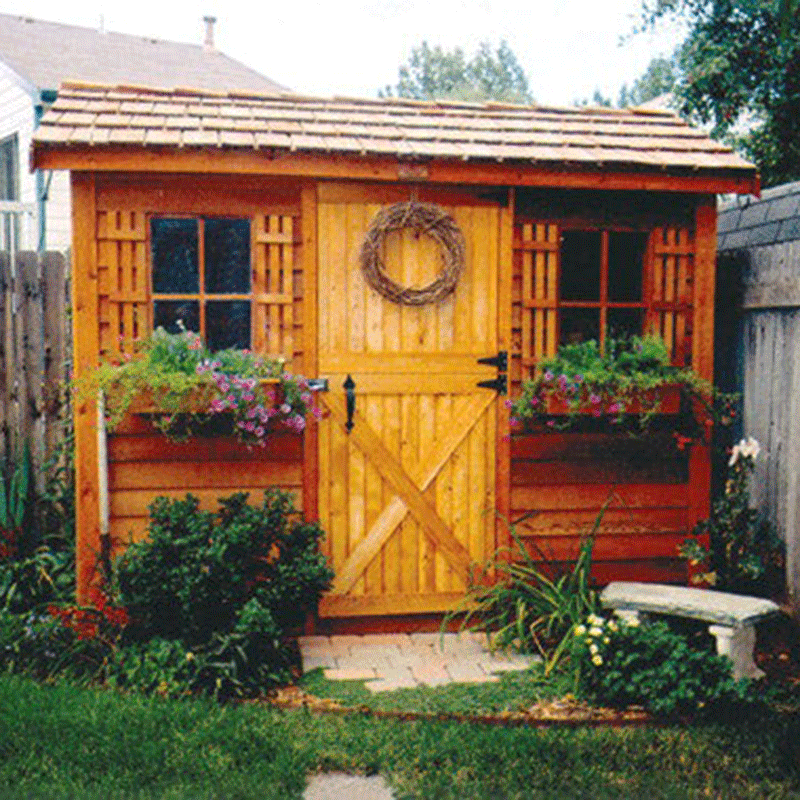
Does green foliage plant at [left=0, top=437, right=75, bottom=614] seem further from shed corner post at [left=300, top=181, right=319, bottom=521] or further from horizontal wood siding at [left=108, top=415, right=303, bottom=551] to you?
shed corner post at [left=300, top=181, right=319, bottom=521]

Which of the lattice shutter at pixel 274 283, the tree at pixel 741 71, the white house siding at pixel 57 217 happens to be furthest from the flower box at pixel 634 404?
the white house siding at pixel 57 217

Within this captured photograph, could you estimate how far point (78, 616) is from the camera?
5785 mm

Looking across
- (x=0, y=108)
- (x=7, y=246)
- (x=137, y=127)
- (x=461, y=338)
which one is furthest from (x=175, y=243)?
(x=0, y=108)

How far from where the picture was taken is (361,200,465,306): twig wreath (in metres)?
6.01

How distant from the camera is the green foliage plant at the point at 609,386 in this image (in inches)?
236

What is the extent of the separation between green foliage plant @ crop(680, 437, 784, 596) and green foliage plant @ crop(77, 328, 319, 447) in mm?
2505

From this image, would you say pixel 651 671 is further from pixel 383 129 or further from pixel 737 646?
pixel 383 129

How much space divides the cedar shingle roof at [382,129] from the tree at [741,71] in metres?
3.14

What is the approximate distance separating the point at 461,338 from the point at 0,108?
10.5 metres

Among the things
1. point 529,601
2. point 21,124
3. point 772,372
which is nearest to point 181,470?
point 529,601

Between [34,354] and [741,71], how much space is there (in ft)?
22.0

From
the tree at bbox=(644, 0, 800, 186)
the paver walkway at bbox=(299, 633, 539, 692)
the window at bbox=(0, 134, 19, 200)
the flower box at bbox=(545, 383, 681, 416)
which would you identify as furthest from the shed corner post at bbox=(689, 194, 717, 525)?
the window at bbox=(0, 134, 19, 200)

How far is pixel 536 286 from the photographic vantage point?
6270 mm

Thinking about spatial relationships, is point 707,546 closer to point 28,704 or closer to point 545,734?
point 545,734
